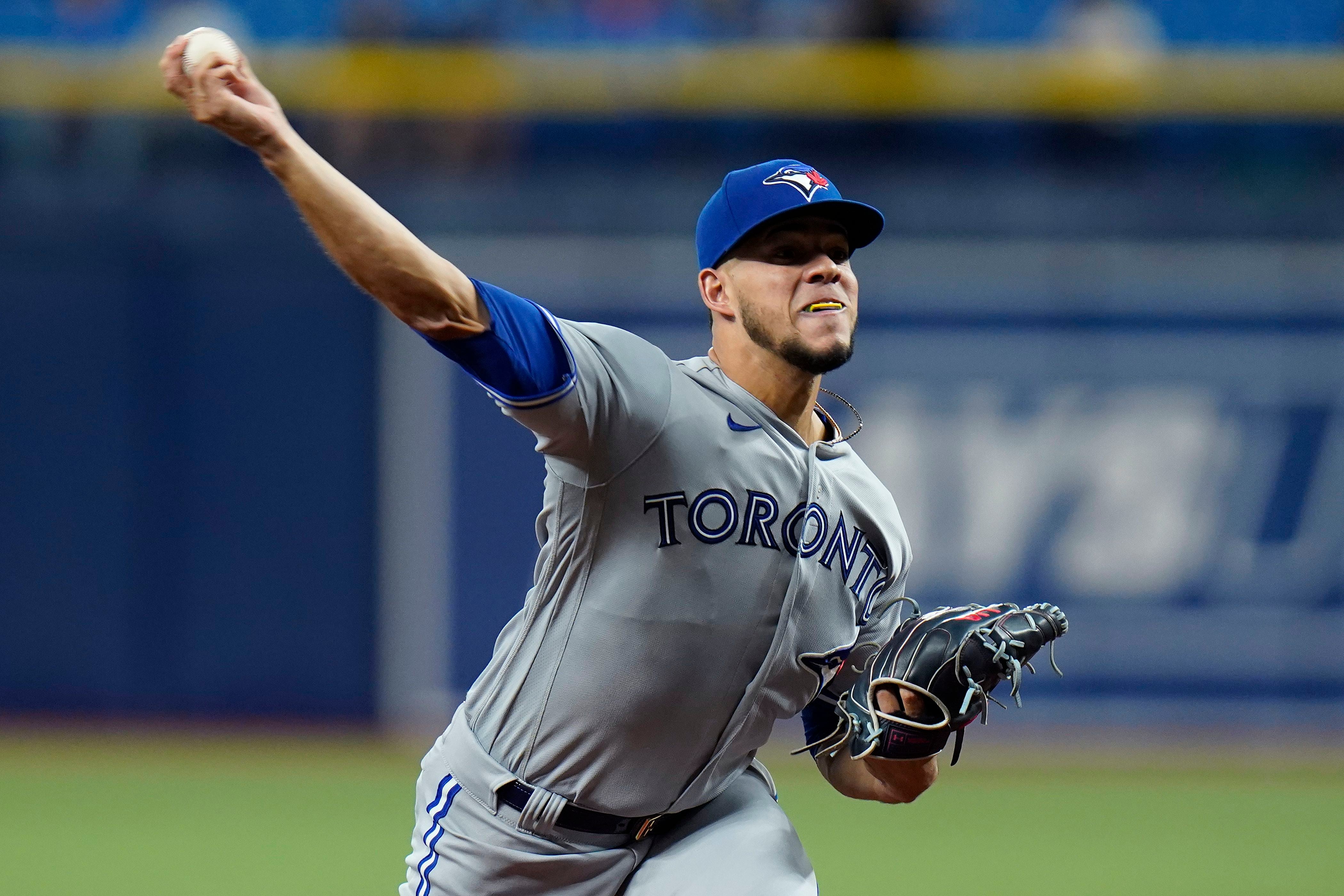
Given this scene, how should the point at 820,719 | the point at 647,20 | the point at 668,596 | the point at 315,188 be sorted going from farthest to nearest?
the point at 647,20 → the point at 820,719 → the point at 668,596 → the point at 315,188

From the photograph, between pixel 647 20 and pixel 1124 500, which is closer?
pixel 1124 500

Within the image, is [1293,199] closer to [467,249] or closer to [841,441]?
[467,249]

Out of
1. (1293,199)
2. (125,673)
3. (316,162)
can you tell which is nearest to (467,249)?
(125,673)

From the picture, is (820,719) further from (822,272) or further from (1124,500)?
(1124,500)

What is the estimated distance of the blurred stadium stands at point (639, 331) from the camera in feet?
31.4

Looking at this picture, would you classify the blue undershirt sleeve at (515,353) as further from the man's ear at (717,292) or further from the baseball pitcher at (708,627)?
the man's ear at (717,292)

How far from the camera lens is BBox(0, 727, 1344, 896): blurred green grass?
21.5ft

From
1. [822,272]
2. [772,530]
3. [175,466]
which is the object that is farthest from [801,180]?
[175,466]

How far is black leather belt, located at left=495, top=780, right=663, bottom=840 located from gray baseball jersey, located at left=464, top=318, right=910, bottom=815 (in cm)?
3

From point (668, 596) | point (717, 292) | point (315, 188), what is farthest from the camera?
point (717, 292)

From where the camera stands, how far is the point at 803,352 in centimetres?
346

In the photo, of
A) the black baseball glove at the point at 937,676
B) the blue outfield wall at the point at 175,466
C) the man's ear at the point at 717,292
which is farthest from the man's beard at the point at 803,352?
the blue outfield wall at the point at 175,466

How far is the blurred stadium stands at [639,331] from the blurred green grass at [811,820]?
0.59 meters

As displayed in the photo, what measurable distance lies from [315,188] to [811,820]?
5701mm
